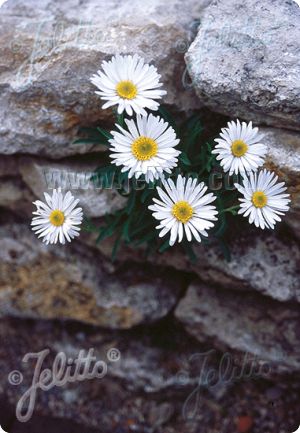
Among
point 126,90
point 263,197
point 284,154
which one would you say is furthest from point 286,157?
point 126,90

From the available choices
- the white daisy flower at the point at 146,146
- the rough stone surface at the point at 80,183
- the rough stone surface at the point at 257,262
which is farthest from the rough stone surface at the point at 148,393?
the white daisy flower at the point at 146,146

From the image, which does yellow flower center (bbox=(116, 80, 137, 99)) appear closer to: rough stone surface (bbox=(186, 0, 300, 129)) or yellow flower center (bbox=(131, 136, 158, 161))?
yellow flower center (bbox=(131, 136, 158, 161))

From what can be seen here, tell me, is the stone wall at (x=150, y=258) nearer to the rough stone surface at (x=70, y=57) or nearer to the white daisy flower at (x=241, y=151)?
the rough stone surface at (x=70, y=57)

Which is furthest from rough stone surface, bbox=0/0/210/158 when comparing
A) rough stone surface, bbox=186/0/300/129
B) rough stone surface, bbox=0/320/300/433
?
rough stone surface, bbox=0/320/300/433

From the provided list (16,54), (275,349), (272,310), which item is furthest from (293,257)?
(16,54)

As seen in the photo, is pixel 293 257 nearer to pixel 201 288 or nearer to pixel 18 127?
pixel 201 288
